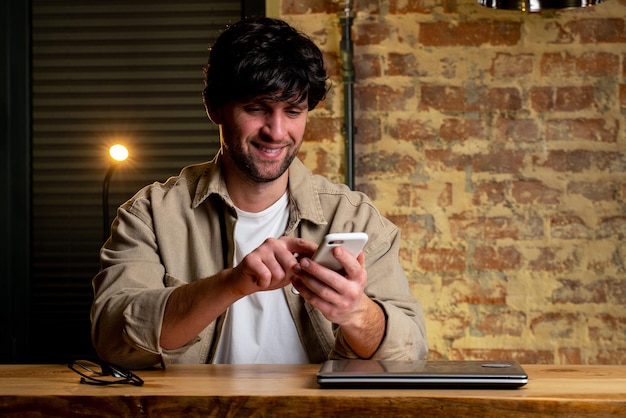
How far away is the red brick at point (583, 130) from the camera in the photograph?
2734 mm

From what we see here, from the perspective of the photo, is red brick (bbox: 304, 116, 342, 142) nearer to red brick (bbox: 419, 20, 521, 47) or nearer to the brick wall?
the brick wall

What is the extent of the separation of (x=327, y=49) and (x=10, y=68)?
1.22 meters

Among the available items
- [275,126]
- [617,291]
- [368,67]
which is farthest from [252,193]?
[617,291]

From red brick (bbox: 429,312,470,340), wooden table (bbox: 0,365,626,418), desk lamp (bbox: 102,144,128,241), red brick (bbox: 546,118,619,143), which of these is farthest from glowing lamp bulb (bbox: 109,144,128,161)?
wooden table (bbox: 0,365,626,418)

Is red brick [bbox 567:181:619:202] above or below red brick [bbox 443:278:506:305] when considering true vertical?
above

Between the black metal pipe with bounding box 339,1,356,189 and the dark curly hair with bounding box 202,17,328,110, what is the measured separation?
610 millimetres

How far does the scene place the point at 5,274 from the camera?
319 cm

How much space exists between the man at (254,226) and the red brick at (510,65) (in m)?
0.85

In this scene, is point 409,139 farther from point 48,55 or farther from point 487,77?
point 48,55

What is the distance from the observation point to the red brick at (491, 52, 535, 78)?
2758mm

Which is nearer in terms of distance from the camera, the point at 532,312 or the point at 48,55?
the point at 532,312

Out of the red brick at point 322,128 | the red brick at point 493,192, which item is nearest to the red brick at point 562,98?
the red brick at point 493,192

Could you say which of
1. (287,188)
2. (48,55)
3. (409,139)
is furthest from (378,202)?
(48,55)

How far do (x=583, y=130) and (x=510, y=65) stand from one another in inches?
12.0
